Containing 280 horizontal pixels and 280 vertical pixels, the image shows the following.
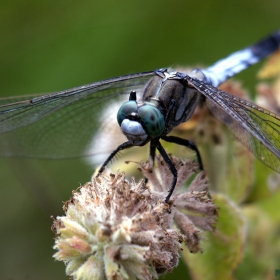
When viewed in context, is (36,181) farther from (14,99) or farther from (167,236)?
(167,236)

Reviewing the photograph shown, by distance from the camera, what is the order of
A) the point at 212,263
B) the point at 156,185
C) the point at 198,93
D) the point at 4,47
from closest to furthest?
1. the point at 156,185
2. the point at 198,93
3. the point at 212,263
4. the point at 4,47

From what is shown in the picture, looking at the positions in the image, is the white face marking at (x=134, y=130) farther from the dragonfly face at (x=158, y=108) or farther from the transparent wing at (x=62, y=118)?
the transparent wing at (x=62, y=118)

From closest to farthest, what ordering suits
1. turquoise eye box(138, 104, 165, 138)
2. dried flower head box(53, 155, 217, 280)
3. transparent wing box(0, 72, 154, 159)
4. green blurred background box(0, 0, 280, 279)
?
1. dried flower head box(53, 155, 217, 280)
2. turquoise eye box(138, 104, 165, 138)
3. transparent wing box(0, 72, 154, 159)
4. green blurred background box(0, 0, 280, 279)

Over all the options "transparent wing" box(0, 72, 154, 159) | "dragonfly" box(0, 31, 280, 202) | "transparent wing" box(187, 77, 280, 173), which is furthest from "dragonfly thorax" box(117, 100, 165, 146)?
"transparent wing" box(0, 72, 154, 159)

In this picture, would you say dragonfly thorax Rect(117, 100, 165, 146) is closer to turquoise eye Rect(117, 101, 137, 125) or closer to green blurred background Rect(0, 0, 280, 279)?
turquoise eye Rect(117, 101, 137, 125)

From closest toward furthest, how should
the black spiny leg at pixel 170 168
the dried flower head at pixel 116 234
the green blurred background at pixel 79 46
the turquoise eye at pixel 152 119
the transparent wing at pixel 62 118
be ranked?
the dried flower head at pixel 116 234 → the black spiny leg at pixel 170 168 → the turquoise eye at pixel 152 119 → the transparent wing at pixel 62 118 → the green blurred background at pixel 79 46

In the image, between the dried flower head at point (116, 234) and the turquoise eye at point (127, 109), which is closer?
the dried flower head at point (116, 234)

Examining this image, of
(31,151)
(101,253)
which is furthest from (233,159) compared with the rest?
(101,253)

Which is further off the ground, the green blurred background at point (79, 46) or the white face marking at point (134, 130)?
the green blurred background at point (79, 46)

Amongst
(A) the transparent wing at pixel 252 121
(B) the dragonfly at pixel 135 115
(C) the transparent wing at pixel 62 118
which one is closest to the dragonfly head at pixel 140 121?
(B) the dragonfly at pixel 135 115
